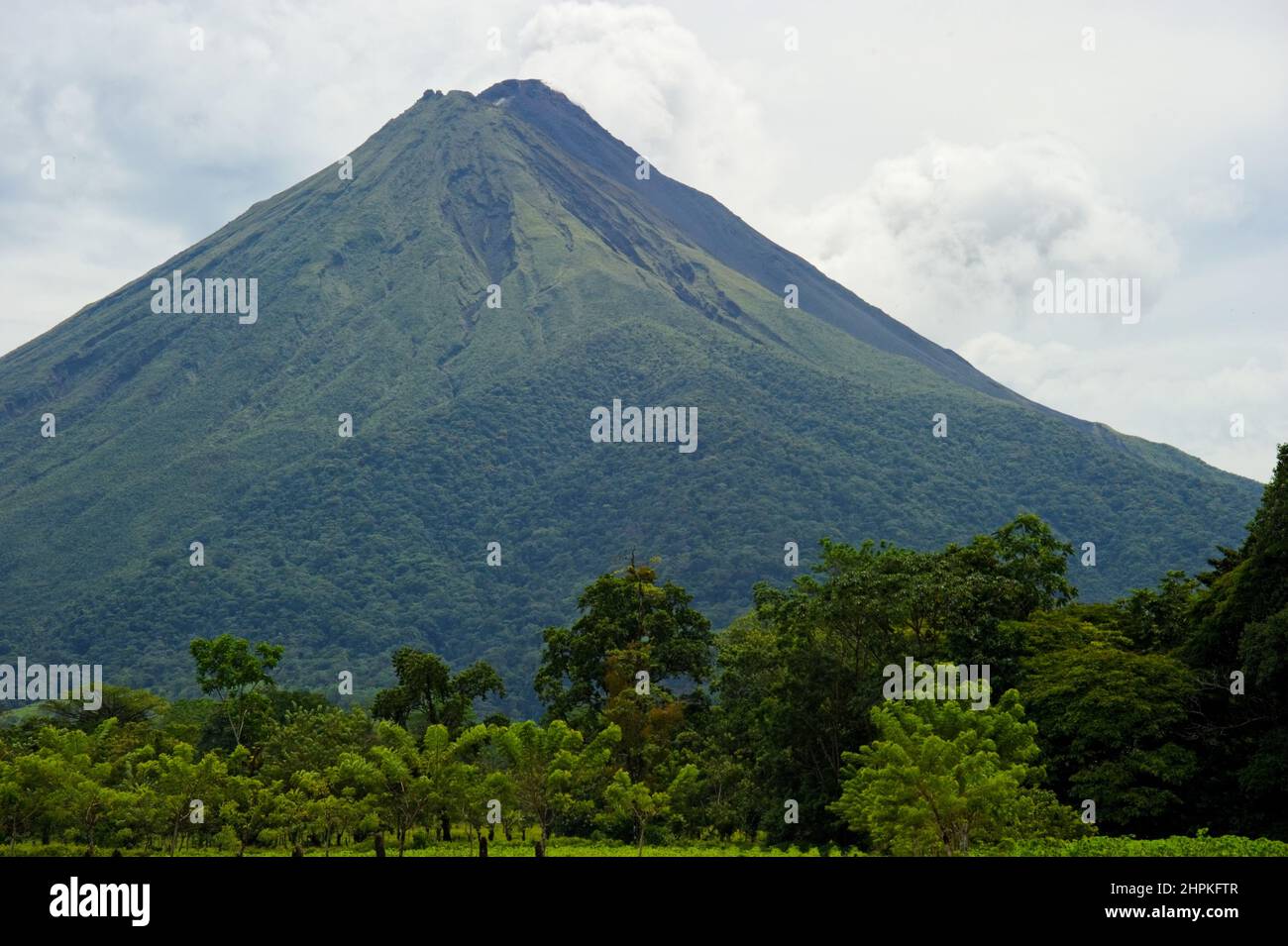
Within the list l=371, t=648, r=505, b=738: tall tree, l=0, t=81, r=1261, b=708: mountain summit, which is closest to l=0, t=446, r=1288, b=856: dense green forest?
l=371, t=648, r=505, b=738: tall tree

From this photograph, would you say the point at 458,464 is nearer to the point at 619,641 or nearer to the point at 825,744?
the point at 619,641

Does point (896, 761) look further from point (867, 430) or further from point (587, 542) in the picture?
point (867, 430)

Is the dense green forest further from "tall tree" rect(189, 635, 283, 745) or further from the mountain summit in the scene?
the mountain summit

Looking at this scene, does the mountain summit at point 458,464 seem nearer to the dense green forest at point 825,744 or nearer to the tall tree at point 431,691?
the tall tree at point 431,691

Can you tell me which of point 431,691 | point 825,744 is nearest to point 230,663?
point 431,691

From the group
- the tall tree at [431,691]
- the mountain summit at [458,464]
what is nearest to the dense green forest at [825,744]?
the tall tree at [431,691]
